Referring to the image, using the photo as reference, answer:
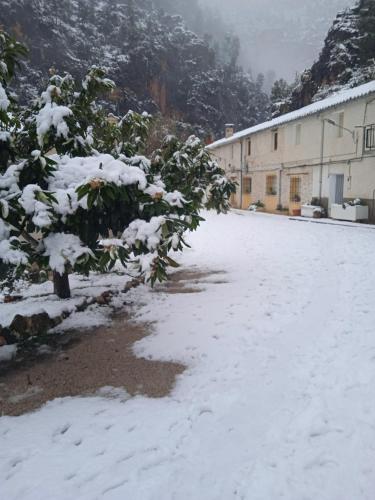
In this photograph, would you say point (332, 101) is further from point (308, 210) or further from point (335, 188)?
point (308, 210)

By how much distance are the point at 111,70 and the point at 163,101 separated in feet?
25.6

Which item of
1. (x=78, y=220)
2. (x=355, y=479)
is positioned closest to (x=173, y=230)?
(x=78, y=220)

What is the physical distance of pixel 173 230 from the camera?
3645 millimetres

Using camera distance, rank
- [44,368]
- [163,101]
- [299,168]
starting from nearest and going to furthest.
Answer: [44,368] < [299,168] < [163,101]

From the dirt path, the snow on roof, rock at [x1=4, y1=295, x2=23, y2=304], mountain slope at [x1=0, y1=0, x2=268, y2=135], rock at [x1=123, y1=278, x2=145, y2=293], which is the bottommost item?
the dirt path

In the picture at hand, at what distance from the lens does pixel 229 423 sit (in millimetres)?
2693

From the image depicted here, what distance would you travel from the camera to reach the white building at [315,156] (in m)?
14.5

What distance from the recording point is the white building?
1451 cm

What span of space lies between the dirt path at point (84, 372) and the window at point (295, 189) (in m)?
16.5

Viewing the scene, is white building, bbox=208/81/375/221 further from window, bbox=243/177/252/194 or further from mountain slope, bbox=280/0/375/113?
mountain slope, bbox=280/0/375/113

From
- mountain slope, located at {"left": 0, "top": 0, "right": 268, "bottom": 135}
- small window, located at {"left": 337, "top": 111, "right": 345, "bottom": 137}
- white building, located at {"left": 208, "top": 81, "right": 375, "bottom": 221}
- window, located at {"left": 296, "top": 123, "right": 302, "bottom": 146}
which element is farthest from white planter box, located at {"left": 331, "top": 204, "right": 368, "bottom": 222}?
mountain slope, located at {"left": 0, "top": 0, "right": 268, "bottom": 135}

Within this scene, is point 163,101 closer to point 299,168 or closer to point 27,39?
point 27,39

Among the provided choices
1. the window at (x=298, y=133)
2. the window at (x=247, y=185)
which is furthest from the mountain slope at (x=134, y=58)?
the window at (x=298, y=133)

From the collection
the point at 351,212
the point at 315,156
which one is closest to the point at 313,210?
the point at 351,212
